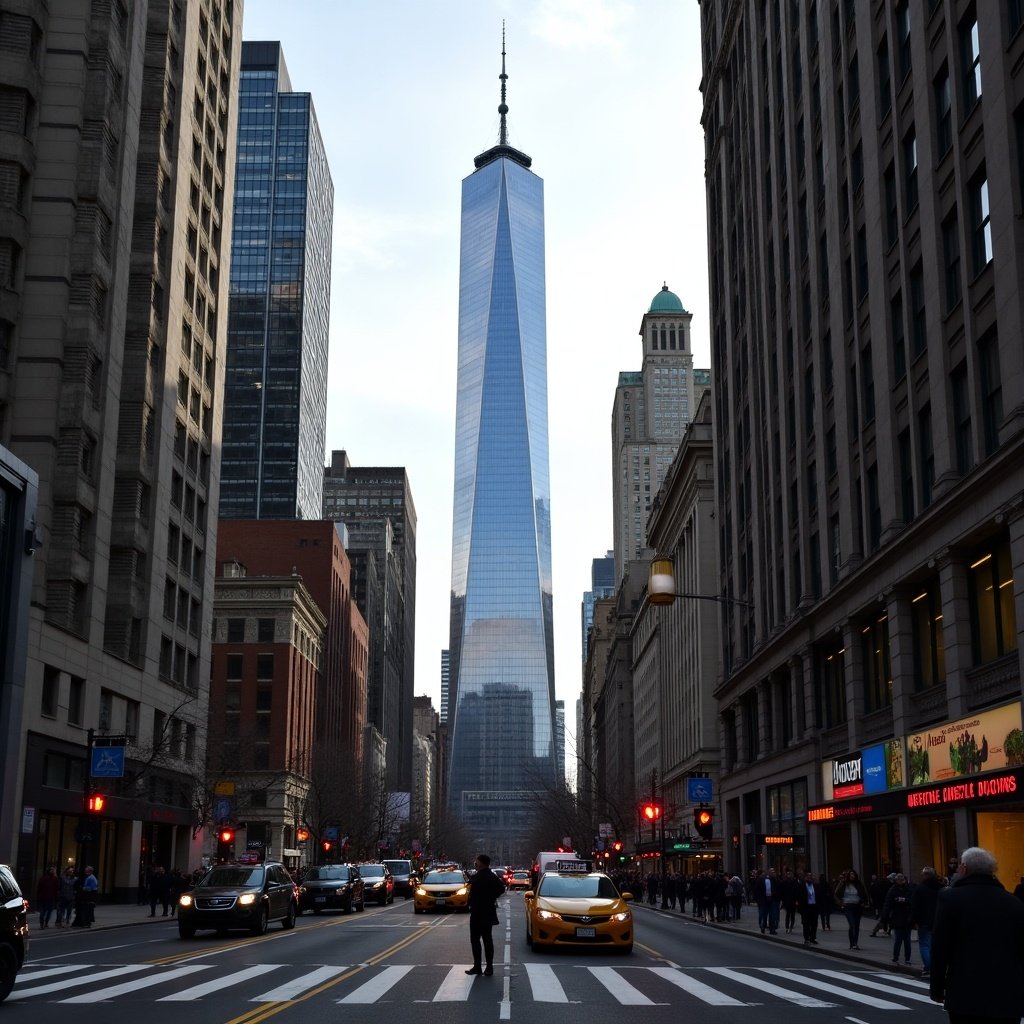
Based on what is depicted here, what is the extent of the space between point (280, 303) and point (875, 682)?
14799 centimetres

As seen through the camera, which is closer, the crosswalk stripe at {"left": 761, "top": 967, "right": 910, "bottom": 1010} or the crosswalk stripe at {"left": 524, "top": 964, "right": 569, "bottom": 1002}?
the crosswalk stripe at {"left": 524, "top": 964, "right": 569, "bottom": 1002}

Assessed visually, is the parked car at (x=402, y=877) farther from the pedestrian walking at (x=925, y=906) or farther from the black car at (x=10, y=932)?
the black car at (x=10, y=932)

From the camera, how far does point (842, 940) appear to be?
33.2 metres

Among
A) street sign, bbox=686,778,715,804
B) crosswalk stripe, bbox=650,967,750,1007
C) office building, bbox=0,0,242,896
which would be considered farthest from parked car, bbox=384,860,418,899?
crosswalk stripe, bbox=650,967,750,1007

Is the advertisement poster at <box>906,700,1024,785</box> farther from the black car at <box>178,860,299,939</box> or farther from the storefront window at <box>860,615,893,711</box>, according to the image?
the black car at <box>178,860,299,939</box>

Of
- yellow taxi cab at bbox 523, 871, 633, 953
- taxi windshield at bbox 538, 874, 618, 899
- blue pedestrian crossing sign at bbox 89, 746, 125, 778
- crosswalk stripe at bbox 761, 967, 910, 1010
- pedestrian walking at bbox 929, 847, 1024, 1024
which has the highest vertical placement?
blue pedestrian crossing sign at bbox 89, 746, 125, 778

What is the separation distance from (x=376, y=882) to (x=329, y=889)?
9.22 meters

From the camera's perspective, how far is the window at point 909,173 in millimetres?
38438

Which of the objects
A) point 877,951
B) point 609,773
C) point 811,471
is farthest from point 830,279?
point 609,773

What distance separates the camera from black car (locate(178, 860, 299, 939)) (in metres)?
31.0

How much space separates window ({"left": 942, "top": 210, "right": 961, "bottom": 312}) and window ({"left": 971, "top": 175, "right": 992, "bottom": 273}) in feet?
4.74

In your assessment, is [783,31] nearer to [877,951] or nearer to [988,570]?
[988,570]

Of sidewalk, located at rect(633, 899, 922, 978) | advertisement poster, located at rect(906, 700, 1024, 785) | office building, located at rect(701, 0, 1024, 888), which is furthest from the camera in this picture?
office building, located at rect(701, 0, 1024, 888)

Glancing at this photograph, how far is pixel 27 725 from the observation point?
4769 cm
